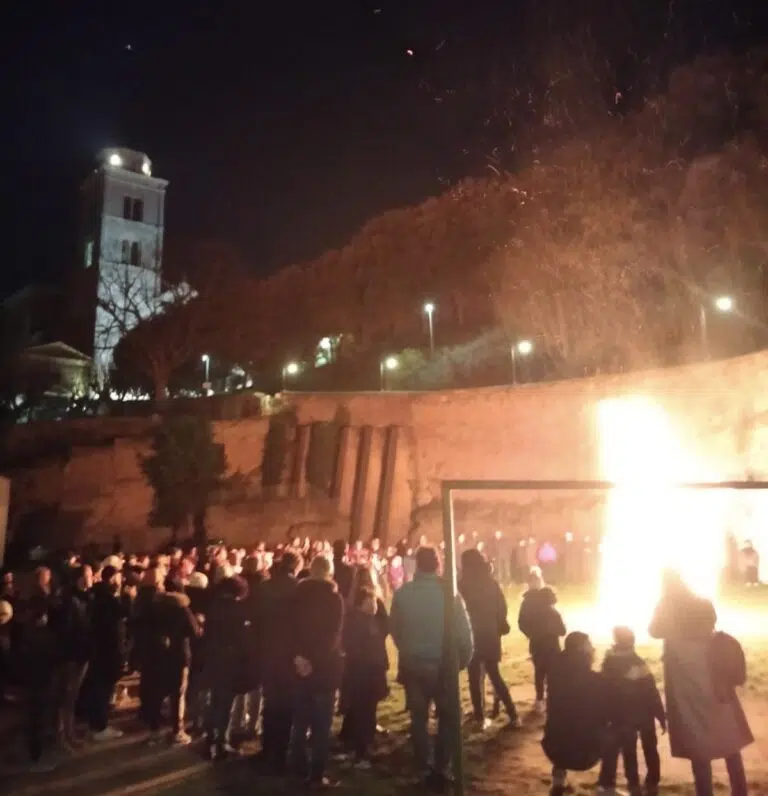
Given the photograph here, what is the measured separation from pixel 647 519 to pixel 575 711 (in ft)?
31.4

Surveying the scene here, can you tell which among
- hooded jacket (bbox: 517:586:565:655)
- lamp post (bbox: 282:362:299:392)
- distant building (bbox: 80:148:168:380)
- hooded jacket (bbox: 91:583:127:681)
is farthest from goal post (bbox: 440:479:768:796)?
distant building (bbox: 80:148:168:380)

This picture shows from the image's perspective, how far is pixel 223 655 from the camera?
6.38 meters

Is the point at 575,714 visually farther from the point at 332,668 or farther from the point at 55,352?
the point at 55,352

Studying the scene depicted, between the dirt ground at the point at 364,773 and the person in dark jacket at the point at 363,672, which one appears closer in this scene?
the dirt ground at the point at 364,773

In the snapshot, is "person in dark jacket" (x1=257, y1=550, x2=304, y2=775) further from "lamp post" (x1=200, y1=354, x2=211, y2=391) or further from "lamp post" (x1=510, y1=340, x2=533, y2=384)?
"lamp post" (x1=200, y1=354, x2=211, y2=391)

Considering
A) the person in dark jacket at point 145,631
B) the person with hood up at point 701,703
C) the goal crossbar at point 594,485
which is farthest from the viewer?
the person in dark jacket at point 145,631

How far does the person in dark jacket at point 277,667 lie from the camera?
577cm

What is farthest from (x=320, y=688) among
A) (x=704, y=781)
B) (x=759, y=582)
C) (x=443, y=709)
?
(x=759, y=582)

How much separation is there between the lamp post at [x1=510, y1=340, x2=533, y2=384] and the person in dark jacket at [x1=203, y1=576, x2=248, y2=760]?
3052 cm

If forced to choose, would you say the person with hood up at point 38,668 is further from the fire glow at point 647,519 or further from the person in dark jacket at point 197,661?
the fire glow at point 647,519

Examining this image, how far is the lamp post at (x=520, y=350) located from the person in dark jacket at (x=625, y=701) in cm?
3139

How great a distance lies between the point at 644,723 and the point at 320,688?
2351mm

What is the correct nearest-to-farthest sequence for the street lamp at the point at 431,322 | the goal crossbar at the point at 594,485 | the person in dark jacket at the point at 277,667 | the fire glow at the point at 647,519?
the goal crossbar at the point at 594,485 → the person in dark jacket at the point at 277,667 → the fire glow at the point at 647,519 → the street lamp at the point at 431,322

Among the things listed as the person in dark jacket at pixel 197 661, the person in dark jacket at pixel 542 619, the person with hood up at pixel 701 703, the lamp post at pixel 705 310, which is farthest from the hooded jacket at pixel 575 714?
the lamp post at pixel 705 310
